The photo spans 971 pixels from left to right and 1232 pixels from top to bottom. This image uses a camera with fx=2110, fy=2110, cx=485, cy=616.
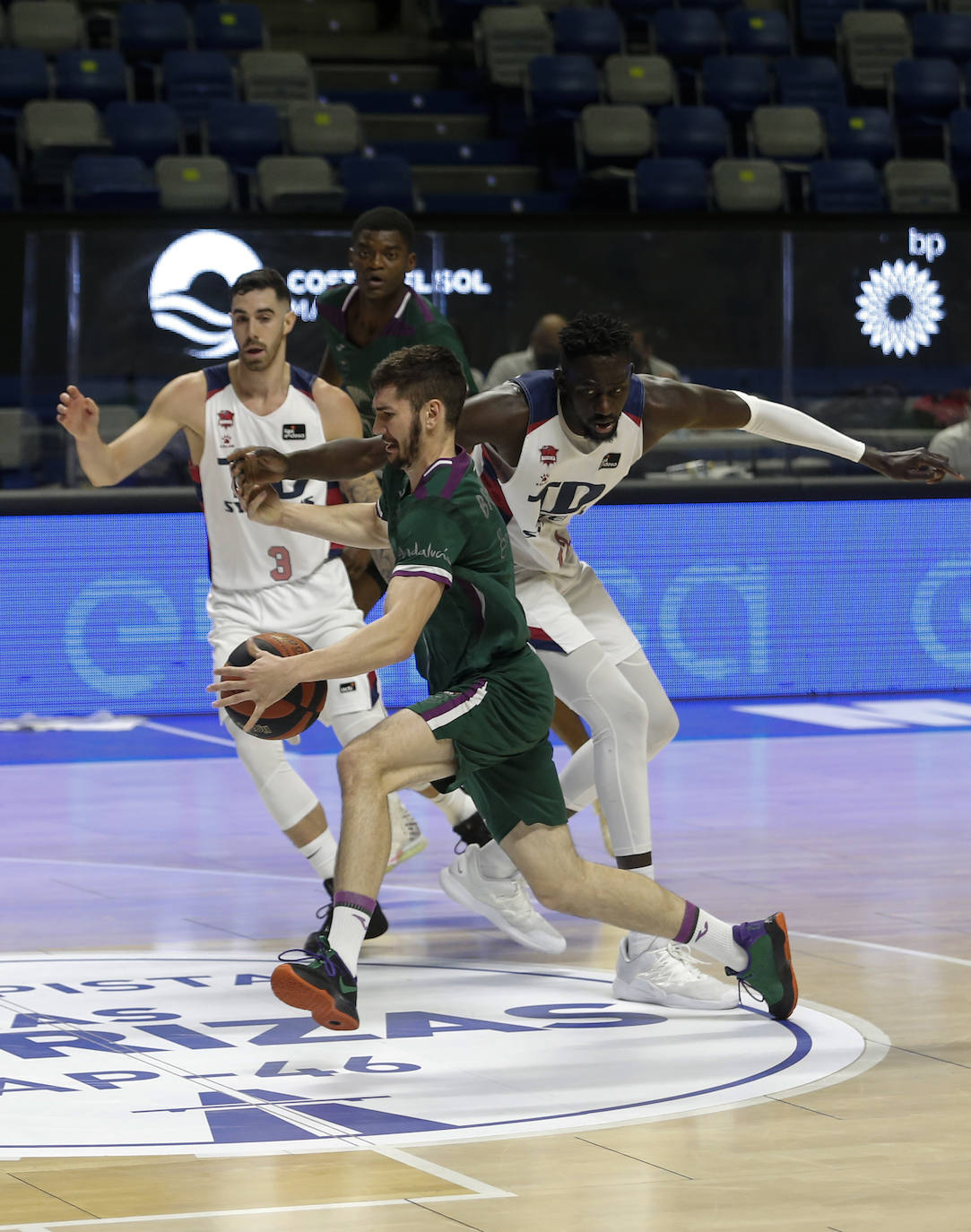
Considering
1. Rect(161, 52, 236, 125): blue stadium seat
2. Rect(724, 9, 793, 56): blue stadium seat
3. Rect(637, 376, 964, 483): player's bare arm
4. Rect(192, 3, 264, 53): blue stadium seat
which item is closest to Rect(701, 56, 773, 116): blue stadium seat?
Rect(724, 9, 793, 56): blue stadium seat

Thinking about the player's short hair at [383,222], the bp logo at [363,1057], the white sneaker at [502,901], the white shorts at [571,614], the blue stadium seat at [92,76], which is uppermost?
the blue stadium seat at [92,76]

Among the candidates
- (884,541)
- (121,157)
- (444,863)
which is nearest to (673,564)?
(884,541)

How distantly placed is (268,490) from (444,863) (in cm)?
284

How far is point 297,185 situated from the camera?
48.0ft

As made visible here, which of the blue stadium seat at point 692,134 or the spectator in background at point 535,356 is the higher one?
the blue stadium seat at point 692,134

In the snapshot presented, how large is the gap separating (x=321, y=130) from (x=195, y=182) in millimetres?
1636

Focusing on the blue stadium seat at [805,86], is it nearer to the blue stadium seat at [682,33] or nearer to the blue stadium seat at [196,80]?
the blue stadium seat at [682,33]

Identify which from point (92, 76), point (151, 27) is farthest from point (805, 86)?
point (92, 76)

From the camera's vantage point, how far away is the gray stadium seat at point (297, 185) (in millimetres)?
Result: 14117

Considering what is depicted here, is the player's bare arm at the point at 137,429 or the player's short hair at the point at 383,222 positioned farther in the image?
the player's short hair at the point at 383,222

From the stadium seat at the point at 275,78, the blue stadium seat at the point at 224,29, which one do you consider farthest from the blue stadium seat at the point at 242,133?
the blue stadium seat at the point at 224,29

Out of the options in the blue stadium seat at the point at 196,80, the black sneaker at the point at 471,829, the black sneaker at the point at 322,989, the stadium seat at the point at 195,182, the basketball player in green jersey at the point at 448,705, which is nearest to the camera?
the black sneaker at the point at 322,989

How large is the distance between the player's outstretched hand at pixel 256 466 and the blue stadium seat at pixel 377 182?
31.6 feet

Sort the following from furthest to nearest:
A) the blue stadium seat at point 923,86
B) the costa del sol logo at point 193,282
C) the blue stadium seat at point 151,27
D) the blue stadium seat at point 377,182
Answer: the blue stadium seat at point 923,86 < the blue stadium seat at point 151,27 < the blue stadium seat at point 377,182 < the costa del sol logo at point 193,282
